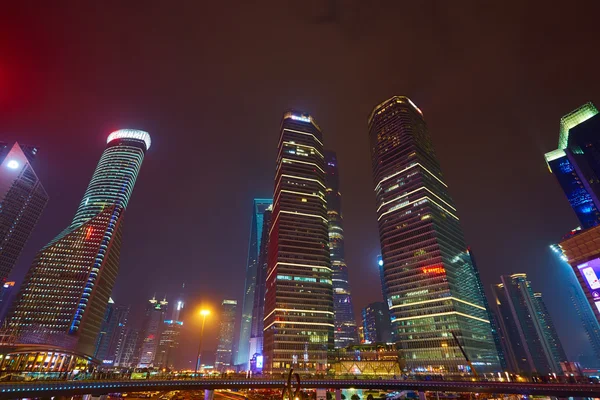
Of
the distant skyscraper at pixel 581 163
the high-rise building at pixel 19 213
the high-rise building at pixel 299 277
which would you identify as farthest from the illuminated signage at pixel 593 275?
the high-rise building at pixel 19 213

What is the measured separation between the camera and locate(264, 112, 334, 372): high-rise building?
133 m

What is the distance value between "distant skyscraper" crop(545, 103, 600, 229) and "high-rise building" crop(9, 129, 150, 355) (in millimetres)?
220283

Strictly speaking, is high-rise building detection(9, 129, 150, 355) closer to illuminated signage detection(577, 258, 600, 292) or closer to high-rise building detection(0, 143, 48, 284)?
high-rise building detection(0, 143, 48, 284)

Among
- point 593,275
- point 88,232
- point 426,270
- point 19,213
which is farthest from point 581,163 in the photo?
point 19,213

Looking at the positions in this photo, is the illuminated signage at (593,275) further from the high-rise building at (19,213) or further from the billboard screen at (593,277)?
the high-rise building at (19,213)

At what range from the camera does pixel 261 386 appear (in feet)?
207

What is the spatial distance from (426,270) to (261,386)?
106005 millimetres

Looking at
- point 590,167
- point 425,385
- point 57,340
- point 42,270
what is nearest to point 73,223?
point 42,270

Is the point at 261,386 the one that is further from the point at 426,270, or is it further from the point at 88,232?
the point at 88,232

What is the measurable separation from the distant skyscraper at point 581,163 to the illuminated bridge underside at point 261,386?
8363cm

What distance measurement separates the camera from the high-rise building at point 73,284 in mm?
146625

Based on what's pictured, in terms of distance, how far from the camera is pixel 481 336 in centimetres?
14475

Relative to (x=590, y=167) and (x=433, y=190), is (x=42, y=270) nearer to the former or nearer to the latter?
(x=433, y=190)

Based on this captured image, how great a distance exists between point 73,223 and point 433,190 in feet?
689
